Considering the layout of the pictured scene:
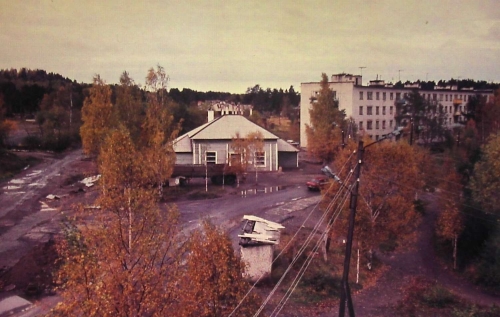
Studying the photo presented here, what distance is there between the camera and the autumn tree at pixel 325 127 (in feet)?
87.0

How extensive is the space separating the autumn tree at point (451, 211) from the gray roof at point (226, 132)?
→ 12.5 meters

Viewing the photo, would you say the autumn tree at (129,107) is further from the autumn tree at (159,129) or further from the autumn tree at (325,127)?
the autumn tree at (325,127)

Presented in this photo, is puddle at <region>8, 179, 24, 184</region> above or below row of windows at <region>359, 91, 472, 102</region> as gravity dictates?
below

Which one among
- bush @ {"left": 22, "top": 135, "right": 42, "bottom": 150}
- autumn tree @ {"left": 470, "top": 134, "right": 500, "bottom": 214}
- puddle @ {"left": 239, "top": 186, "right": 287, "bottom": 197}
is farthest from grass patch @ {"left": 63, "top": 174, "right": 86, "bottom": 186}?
autumn tree @ {"left": 470, "top": 134, "right": 500, "bottom": 214}

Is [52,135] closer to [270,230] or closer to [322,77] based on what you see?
[322,77]

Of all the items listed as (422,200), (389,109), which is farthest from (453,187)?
(389,109)

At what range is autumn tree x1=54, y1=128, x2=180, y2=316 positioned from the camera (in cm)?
566

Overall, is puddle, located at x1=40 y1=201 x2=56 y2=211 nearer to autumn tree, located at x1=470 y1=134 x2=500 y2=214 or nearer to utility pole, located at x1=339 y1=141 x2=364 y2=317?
utility pole, located at x1=339 y1=141 x2=364 y2=317

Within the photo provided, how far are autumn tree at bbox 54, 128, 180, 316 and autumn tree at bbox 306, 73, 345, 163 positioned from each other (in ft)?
65.3

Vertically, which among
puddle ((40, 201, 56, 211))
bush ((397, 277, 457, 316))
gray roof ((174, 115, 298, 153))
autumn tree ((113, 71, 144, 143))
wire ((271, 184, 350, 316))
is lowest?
bush ((397, 277, 457, 316))

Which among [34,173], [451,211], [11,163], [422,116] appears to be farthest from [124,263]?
[422,116]

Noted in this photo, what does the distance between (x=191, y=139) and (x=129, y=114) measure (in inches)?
208

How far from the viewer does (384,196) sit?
12727 millimetres

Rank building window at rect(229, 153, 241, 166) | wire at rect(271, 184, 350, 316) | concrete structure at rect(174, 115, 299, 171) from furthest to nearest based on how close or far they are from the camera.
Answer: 1. concrete structure at rect(174, 115, 299, 171)
2. building window at rect(229, 153, 241, 166)
3. wire at rect(271, 184, 350, 316)
